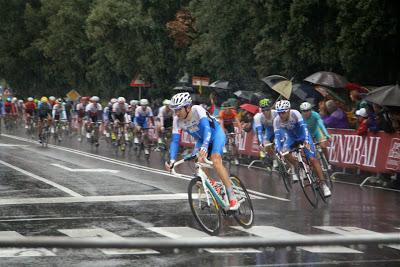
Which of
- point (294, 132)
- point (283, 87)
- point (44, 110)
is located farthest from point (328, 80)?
point (44, 110)

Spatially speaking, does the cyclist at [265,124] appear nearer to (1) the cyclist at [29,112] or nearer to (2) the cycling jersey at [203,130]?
(2) the cycling jersey at [203,130]

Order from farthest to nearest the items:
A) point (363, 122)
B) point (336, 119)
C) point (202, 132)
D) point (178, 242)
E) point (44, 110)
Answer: point (44, 110), point (336, 119), point (363, 122), point (202, 132), point (178, 242)

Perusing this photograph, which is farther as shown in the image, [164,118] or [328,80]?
[164,118]

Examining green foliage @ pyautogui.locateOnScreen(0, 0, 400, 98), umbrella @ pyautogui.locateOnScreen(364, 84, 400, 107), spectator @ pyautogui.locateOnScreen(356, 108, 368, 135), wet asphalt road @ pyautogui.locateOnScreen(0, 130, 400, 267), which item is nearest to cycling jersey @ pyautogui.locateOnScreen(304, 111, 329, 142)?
wet asphalt road @ pyautogui.locateOnScreen(0, 130, 400, 267)

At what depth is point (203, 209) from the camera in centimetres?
1036


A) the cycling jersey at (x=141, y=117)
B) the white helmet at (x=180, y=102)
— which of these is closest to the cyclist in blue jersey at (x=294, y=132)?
the white helmet at (x=180, y=102)

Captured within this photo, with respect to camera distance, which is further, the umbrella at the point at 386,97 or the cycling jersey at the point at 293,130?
the umbrella at the point at 386,97

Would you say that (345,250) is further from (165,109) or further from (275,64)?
(275,64)

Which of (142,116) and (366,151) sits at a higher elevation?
(142,116)

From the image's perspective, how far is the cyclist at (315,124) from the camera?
613 inches

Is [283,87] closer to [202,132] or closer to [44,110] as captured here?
[202,132]

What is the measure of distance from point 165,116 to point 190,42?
727 inches

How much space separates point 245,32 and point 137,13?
46.5 ft

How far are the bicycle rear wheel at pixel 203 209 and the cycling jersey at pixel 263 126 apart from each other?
623 cm
